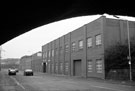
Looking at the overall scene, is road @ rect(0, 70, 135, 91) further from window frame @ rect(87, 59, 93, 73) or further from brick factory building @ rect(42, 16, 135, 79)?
window frame @ rect(87, 59, 93, 73)

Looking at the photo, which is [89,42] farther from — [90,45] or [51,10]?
[51,10]

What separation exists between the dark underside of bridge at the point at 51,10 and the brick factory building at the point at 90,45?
28.1m

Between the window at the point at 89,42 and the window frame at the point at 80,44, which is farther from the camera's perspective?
the window frame at the point at 80,44

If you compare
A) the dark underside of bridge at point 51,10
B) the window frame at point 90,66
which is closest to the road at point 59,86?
the dark underside of bridge at point 51,10

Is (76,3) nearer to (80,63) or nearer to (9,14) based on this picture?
(9,14)

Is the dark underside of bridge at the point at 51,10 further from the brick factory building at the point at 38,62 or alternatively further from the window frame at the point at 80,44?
the brick factory building at the point at 38,62

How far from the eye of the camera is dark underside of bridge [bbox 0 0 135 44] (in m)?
4.00

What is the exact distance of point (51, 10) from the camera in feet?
14.4

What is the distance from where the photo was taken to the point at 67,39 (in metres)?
49.7

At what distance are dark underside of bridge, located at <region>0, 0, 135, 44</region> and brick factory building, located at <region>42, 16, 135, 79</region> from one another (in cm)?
2813

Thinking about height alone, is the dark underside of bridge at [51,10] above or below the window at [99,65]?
above

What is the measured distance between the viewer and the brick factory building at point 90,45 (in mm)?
33906

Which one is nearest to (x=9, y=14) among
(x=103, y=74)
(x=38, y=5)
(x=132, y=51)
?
(x=38, y=5)

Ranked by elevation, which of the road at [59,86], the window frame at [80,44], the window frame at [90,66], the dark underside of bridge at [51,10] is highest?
the window frame at [80,44]
